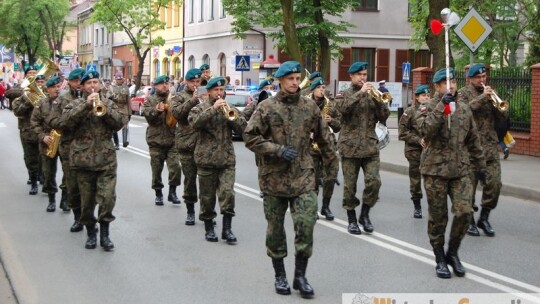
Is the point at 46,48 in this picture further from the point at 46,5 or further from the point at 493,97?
the point at 493,97

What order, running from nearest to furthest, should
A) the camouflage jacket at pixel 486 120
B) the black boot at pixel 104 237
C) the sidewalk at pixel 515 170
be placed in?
1. the black boot at pixel 104 237
2. the camouflage jacket at pixel 486 120
3. the sidewalk at pixel 515 170

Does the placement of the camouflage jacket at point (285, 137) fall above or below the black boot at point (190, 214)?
above

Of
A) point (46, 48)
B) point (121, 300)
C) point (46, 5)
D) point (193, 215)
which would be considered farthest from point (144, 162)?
point (46, 48)

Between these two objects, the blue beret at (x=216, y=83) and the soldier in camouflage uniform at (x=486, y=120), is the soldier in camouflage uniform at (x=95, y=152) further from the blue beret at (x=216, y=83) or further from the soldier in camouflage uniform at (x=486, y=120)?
the soldier in camouflage uniform at (x=486, y=120)

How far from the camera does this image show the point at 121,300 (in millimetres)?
6902

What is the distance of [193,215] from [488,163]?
3.63 m

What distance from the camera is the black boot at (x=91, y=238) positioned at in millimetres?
9023

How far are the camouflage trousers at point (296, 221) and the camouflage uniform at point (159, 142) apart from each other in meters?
5.04

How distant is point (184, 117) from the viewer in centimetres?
1027

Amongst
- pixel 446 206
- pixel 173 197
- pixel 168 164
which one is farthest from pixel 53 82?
pixel 446 206

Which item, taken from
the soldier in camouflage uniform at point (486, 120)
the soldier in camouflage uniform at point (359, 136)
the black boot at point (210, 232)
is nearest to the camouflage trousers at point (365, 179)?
the soldier in camouflage uniform at point (359, 136)

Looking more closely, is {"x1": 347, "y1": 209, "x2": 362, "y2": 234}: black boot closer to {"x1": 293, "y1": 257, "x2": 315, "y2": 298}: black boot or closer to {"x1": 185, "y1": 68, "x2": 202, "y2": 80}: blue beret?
{"x1": 185, "y1": 68, "x2": 202, "y2": 80}: blue beret

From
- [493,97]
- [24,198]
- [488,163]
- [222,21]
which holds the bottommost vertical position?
[24,198]

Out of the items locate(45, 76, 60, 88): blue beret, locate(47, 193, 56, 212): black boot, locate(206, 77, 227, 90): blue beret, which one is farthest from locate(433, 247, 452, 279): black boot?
locate(47, 193, 56, 212): black boot
